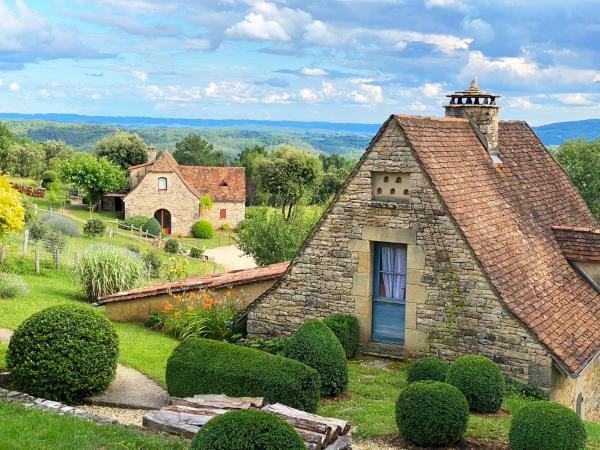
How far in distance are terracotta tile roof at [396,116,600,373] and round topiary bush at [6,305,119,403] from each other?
24.4ft

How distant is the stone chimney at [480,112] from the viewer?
1958cm

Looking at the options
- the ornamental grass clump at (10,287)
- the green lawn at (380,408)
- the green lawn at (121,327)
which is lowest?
the green lawn at (380,408)

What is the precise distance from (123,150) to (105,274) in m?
58.9

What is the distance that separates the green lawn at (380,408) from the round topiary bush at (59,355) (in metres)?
3.87

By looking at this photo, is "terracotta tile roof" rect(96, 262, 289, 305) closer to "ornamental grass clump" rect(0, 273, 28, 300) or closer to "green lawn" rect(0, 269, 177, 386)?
"green lawn" rect(0, 269, 177, 386)

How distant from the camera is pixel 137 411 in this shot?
1248 centimetres

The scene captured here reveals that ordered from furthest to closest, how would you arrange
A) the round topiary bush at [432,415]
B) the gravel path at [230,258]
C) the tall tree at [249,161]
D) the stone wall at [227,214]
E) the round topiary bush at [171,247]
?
the tall tree at [249,161] → the stone wall at [227,214] → the round topiary bush at [171,247] → the gravel path at [230,258] → the round topiary bush at [432,415]

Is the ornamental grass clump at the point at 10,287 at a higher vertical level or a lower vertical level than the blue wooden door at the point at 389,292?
lower

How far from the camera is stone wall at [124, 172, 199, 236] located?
200ft

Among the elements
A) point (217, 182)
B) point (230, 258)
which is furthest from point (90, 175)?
point (230, 258)

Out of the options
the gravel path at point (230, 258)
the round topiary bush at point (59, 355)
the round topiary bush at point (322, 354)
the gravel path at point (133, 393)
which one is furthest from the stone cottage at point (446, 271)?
the gravel path at point (230, 258)

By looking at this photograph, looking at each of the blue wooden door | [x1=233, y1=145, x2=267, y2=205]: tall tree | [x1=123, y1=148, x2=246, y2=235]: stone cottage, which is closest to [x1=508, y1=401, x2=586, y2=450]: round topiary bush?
the blue wooden door

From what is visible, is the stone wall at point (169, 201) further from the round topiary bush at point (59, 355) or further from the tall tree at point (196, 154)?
the round topiary bush at point (59, 355)

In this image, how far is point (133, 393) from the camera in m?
13.4
